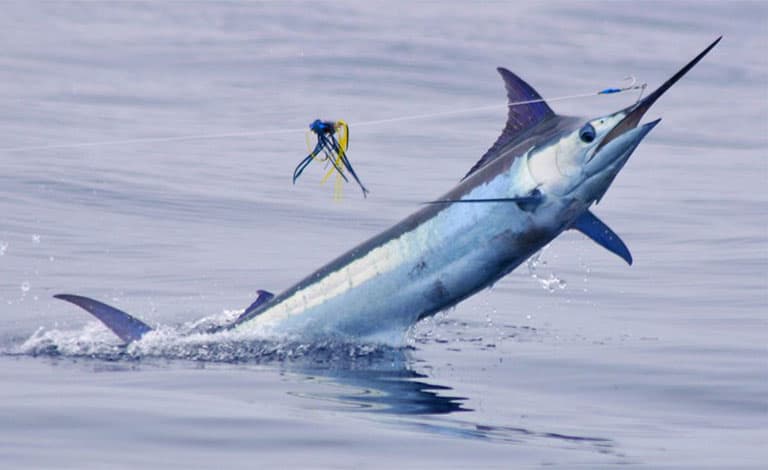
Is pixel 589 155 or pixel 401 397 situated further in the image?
pixel 401 397

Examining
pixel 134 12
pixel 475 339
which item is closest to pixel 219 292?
pixel 475 339

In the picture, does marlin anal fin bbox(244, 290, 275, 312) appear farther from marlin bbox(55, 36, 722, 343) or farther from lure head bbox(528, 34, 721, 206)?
lure head bbox(528, 34, 721, 206)

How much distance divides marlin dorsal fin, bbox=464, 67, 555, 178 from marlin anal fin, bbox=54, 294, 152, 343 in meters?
2.09

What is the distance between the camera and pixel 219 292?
503 inches

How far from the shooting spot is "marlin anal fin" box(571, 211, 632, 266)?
8.41 m

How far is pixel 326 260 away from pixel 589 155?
6582mm

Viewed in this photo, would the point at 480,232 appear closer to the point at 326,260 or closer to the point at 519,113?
the point at 519,113

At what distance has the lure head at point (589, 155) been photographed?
8117mm

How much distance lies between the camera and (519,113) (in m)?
8.48

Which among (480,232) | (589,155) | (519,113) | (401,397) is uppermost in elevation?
(519,113)

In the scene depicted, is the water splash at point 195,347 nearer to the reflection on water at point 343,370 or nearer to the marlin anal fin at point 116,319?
the reflection on water at point 343,370

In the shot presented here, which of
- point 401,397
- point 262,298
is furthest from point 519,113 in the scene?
point 262,298

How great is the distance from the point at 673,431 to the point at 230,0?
44.0m

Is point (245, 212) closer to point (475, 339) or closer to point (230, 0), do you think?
point (475, 339)
